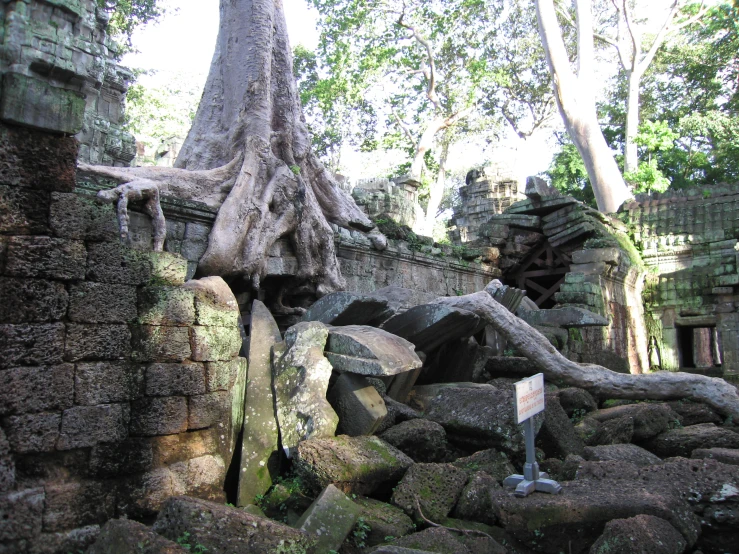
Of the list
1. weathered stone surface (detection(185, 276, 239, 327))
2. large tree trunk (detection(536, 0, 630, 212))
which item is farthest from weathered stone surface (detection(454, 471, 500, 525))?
large tree trunk (detection(536, 0, 630, 212))

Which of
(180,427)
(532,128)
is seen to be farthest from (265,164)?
(532,128)

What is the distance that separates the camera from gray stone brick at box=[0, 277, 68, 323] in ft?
9.53

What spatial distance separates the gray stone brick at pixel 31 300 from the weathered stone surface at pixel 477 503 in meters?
2.34

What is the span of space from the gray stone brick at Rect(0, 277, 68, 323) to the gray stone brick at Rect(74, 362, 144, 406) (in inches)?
12.3

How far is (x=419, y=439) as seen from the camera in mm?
3971

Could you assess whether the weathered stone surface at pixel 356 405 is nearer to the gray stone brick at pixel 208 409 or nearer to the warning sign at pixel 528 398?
the gray stone brick at pixel 208 409

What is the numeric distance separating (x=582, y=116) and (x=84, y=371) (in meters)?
18.8

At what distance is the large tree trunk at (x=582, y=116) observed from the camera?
18.6 m

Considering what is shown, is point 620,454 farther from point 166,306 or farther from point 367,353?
point 166,306

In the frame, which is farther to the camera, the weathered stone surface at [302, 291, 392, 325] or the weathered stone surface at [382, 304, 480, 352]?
the weathered stone surface at [382, 304, 480, 352]

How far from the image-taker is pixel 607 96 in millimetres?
29328

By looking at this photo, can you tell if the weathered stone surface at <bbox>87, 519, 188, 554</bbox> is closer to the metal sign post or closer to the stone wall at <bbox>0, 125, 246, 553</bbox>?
the stone wall at <bbox>0, 125, 246, 553</bbox>

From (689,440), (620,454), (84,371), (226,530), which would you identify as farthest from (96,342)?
(689,440)

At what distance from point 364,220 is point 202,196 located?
2.79m
